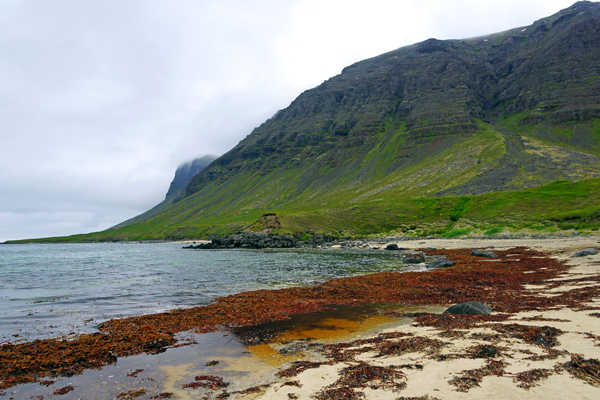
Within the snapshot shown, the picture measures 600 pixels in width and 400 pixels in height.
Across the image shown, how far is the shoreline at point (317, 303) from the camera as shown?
13.3m

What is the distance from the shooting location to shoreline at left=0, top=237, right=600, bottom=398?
43.6 feet

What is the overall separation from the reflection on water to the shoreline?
978 millimetres

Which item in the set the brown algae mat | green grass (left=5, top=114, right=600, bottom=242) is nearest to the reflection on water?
the brown algae mat

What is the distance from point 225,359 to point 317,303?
10201 millimetres

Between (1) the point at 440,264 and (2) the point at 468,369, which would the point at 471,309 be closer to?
(2) the point at 468,369

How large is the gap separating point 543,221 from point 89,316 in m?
86.8

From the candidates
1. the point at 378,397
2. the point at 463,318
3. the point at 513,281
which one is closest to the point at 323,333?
the point at 463,318

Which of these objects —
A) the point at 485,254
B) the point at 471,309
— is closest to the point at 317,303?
the point at 471,309

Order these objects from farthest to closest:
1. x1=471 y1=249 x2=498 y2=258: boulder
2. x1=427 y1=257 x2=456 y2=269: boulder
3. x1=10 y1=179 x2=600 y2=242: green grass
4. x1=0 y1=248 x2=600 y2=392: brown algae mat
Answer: x1=10 y1=179 x2=600 y2=242: green grass
x1=471 y1=249 x2=498 y2=258: boulder
x1=427 y1=257 x2=456 y2=269: boulder
x1=0 y1=248 x2=600 y2=392: brown algae mat

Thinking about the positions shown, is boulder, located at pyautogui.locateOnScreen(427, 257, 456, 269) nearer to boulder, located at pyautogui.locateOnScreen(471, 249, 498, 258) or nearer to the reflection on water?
boulder, located at pyautogui.locateOnScreen(471, 249, 498, 258)

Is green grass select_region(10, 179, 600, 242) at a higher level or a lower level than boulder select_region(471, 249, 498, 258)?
higher

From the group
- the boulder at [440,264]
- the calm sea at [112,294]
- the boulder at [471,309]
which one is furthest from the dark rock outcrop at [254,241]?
the boulder at [471,309]

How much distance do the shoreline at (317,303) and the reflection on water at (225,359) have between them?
3.21ft

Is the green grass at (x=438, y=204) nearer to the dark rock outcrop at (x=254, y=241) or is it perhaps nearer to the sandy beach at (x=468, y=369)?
the dark rock outcrop at (x=254, y=241)
